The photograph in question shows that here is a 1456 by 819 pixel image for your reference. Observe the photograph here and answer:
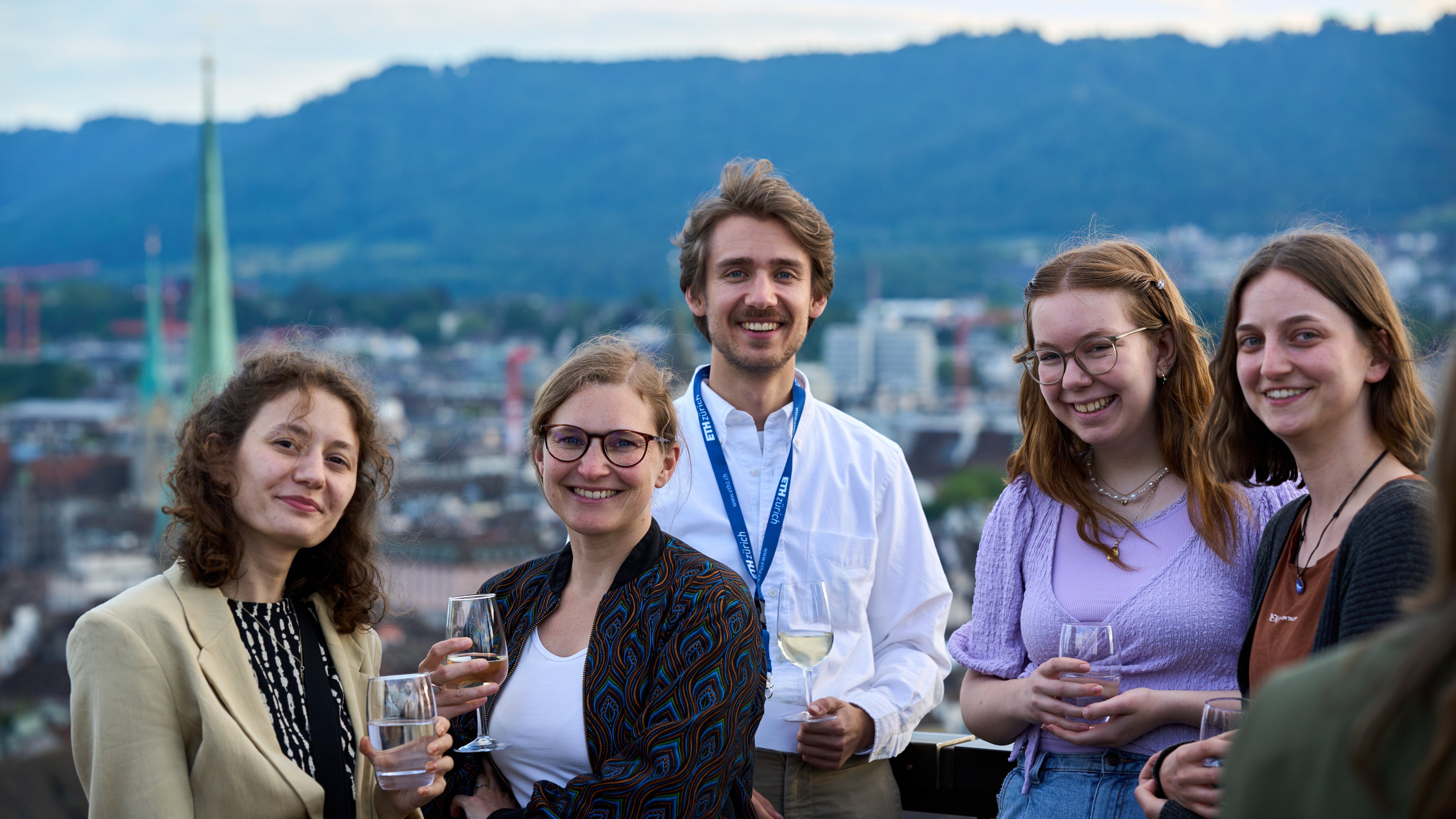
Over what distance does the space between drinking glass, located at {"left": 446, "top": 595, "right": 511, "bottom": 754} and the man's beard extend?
1252 millimetres

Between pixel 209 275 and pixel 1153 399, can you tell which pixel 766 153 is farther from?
pixel 1153 399

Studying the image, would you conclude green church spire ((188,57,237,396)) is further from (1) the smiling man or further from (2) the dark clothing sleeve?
(2) the dark clothing sleeve

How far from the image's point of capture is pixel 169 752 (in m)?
2.32

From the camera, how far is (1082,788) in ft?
8.48

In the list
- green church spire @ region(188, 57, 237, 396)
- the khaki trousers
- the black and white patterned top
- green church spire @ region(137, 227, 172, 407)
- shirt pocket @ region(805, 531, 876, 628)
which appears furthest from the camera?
green church spire @ region(137, 227, 172, 407)

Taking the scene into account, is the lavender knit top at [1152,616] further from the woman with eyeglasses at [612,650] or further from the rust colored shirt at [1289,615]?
the woman with eyeglasses at [612,650]

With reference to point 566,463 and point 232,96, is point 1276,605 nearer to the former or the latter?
point 566,463

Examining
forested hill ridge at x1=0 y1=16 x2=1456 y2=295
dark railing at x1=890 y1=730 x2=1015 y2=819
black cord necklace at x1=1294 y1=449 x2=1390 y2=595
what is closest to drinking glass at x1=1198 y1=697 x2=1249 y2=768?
black cord necklace at x1=1294 y1=449 x2=1390 y2=595

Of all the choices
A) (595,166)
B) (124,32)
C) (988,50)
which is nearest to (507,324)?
(595,166)

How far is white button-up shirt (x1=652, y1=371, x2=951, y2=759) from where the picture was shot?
3135 millimetres

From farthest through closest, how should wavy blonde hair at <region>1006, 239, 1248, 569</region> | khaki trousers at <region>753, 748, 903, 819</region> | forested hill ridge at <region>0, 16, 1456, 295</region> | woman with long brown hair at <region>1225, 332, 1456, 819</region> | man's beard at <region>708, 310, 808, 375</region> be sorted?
forested hill ridge at <region>0, 16, 1456, 295</region> < man's beard at <region>708, 310, 808, 375</region> < khaki trousers at <region>753, 748, 903, 819</region> < wavy blonde hair at <region>1006, 239, 1248, 569</region> < woman with long brown hair at <region>1225, 332, 1456, 819</region>

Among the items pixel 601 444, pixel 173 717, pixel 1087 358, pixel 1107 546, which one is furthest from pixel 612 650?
pixel 1087 358

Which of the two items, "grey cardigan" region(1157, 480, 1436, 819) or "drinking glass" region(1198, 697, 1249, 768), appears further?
"drinking glass" region(1198, 697, 1249, 768)

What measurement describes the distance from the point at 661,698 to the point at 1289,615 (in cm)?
111
